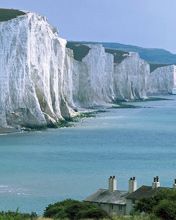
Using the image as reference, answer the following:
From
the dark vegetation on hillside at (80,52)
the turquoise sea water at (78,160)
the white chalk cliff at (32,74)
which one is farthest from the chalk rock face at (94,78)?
the turquoise sea water at (78,160)

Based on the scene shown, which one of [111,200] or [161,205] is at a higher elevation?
[161,205]

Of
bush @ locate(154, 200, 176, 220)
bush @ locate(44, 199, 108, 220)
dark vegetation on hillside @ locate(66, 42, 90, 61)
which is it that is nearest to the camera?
bush @ locate(44, 199, 108, 220)

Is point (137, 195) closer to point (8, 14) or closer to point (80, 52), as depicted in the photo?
point (8, 14)

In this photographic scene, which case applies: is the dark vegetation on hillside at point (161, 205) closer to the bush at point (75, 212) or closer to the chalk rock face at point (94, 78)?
the bush at point (75, 212)

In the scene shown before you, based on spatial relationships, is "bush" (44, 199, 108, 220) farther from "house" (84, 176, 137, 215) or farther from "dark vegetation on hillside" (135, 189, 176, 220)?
"house" (84, 176, 137, 215)

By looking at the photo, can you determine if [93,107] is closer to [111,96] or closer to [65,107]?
[111,96]

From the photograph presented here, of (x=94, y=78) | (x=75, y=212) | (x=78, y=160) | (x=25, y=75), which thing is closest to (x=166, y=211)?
(x=75, y=212)

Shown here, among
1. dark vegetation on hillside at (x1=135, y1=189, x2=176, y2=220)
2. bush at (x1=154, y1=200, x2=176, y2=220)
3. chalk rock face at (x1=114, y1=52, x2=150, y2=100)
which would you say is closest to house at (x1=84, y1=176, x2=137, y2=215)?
dark vegetation on hillside at (x1=135, y1=189, x2=176, y2=220)
